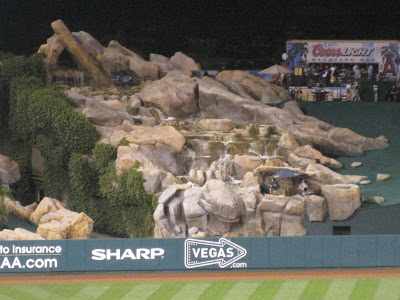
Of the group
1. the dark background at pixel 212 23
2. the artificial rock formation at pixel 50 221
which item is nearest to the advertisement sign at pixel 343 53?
the dark background at pixel 212 23

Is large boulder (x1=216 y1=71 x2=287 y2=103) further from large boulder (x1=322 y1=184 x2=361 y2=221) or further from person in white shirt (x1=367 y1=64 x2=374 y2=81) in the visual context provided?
large boulder (x1=322 y1=184 x2=361 y2=221)

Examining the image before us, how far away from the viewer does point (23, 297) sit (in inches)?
986

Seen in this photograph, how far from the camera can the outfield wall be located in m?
27.1

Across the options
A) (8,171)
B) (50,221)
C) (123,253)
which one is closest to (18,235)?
(50,221)

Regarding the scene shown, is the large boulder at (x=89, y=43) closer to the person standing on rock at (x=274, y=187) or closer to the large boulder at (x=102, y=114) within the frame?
the large boulder at (x=102, y=114)

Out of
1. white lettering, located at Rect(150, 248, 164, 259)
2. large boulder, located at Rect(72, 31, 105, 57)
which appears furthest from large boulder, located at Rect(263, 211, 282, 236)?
large boulder, located at Rect(72, 31, 105, 57)

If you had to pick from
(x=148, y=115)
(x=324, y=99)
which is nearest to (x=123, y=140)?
(x=148, y=115)

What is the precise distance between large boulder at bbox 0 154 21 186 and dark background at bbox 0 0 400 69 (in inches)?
245

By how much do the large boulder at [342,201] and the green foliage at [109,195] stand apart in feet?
22.6

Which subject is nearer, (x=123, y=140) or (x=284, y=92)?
(x=123, y=140)

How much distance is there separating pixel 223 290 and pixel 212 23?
58.1 ft

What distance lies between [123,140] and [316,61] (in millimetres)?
10351

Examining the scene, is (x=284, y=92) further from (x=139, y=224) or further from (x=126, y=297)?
(x=126, y=297)

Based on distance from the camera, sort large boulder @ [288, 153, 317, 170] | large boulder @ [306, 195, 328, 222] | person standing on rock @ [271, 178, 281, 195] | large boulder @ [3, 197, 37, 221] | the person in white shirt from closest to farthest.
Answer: large boulder @ [306, 195, 328, 222]
person standing on rock @ [271, 178, 281, 195]
large boulder @ [3, 197, 37, 221]
large boulder @ [288, 153, 317, 170]
the person in white shirt
